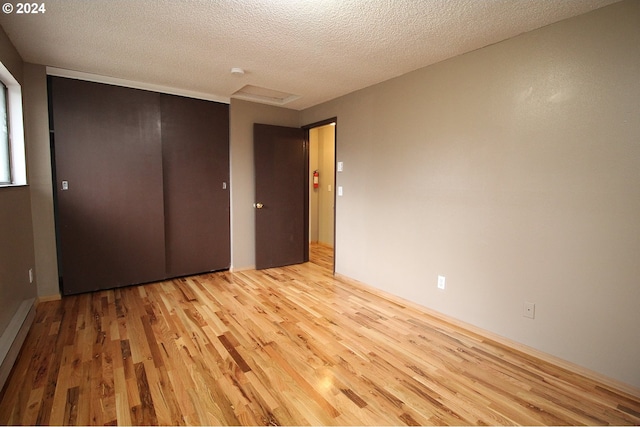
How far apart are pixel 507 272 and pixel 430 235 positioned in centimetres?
72

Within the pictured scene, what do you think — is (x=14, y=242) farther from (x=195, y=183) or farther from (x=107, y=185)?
(x=195, y=183)

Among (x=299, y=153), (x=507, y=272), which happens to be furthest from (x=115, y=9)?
(x=507, y=272)

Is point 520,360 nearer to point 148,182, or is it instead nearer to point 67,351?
point 67,351

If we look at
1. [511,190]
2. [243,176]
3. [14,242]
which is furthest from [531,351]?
[14,242]

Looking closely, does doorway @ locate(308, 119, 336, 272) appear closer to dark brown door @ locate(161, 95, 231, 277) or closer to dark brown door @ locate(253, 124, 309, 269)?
dark brown door @ locate(253, 124, 309, 269)

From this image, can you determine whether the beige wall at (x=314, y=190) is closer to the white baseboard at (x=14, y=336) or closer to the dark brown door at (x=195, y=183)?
the dark brown door at (x=195, y=183)

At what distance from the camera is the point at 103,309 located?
3033 mm

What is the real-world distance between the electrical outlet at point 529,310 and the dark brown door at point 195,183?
347 cm

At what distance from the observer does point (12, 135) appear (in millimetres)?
2848

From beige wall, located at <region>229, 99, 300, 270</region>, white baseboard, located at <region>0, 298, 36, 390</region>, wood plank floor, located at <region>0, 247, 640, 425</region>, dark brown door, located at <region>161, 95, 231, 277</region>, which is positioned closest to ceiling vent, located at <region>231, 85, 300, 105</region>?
beige wall, located at <region>229, 99, 300, 270</region>

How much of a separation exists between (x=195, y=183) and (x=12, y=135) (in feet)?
5.63

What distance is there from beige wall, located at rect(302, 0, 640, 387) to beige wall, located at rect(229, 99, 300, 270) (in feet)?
5.92

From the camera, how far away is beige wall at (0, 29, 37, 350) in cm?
225

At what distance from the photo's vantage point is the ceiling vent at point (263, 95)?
13.0 feet
